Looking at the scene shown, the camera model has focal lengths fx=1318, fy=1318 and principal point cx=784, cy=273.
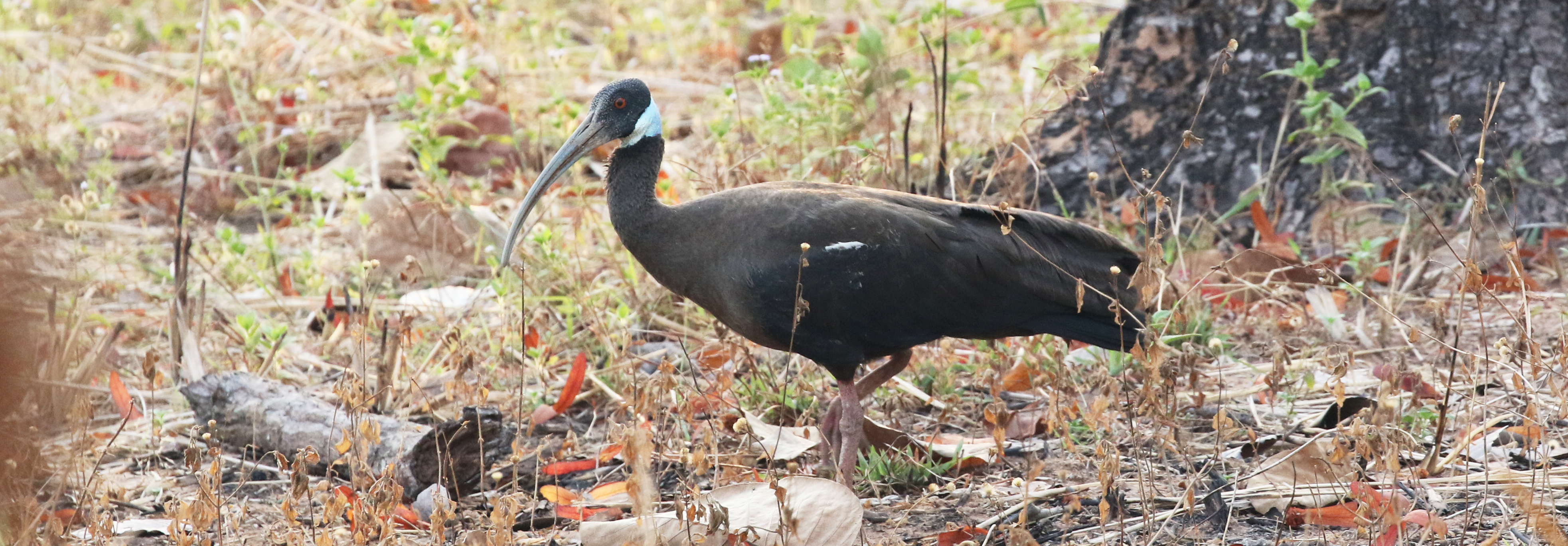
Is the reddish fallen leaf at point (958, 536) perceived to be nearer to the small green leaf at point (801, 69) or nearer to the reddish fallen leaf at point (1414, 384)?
the reddish fallen leaf at point (1414, 384)

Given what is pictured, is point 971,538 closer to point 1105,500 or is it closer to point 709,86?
point 1105,500

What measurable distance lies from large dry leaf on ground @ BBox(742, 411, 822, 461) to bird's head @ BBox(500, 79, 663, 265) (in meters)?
0.94

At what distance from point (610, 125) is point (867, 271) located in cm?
95

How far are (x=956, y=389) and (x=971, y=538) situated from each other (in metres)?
1.19

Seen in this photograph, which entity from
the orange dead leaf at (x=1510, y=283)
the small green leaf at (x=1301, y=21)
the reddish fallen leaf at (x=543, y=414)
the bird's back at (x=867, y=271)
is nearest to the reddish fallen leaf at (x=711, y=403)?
the bird's back at (x=867, y=271)

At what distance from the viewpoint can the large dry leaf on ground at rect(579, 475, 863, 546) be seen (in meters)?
3.03

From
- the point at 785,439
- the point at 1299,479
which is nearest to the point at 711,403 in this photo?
the point at 785,439

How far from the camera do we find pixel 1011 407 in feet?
14.7

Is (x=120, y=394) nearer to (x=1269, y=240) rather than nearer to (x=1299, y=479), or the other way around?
(x=1299, y=479)

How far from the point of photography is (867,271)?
3814mm

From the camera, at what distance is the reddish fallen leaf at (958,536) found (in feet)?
11.1

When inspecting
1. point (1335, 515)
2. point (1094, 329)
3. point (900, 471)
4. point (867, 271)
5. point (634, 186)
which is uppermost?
point (634, 186)

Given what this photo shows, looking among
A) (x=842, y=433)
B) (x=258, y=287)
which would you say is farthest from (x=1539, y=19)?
(x=258, y=287)

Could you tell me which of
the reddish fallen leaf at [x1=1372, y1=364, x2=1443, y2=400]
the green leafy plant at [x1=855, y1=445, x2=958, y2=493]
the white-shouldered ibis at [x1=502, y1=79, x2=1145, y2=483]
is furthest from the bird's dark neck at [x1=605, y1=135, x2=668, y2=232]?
the reddish fallen leaf at [x1=1372, y1=364, x2=1443, y2=400]
